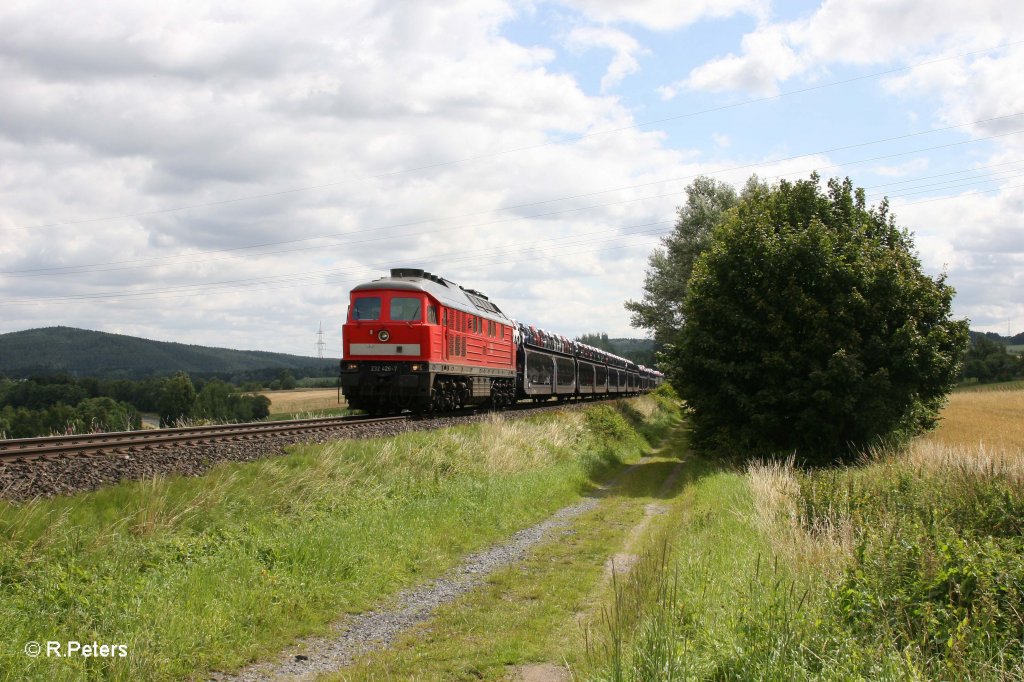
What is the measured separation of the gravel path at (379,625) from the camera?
7.20 metres

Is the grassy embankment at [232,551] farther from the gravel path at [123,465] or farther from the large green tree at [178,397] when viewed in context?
the large green tree at [178,397]

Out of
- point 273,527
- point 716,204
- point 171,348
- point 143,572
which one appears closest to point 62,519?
point 143,572

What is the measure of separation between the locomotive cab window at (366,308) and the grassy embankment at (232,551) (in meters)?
8.39

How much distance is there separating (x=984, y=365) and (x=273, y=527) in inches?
4020

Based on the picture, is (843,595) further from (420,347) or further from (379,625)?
(420,347)

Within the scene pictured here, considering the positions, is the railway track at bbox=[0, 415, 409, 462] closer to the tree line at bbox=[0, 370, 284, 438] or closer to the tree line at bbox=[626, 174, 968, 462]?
the tree line at bbox=[0, 370, 284, 438]

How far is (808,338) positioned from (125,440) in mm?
18025

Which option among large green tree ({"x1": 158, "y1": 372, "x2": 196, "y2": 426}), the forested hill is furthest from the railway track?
the forested hill

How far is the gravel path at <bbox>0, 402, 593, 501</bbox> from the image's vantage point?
959 cm

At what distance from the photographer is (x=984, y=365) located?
94125 mm

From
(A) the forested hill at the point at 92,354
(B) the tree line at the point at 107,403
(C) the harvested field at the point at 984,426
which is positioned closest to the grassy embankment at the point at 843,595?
(C) the harvested field at the point at 984,426

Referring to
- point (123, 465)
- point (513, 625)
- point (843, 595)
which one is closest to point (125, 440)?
point (123, 465)

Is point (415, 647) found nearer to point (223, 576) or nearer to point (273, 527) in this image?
point (223, 576)

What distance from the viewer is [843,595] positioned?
7.01 metres
